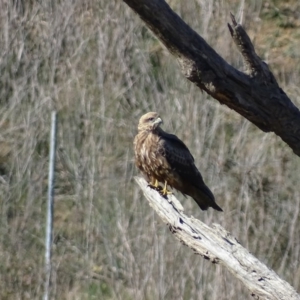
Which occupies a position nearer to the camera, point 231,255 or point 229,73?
point 229,73

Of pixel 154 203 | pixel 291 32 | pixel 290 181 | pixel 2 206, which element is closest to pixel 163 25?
pixel 154 203

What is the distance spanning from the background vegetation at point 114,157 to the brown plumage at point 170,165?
0.79 m

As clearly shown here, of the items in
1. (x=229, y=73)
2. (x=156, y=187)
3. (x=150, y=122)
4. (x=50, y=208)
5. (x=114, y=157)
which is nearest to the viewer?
(x=229, y=73)

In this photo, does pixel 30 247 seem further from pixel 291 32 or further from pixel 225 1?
pixel 291 32

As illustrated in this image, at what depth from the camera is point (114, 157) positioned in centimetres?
774

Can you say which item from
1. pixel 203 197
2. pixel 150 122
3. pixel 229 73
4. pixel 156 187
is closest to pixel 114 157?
pixel 150 122

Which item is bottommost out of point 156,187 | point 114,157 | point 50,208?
point 50,208

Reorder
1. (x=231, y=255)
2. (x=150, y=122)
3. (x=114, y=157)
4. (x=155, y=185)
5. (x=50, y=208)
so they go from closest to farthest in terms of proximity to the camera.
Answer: (x=231, y=255) < (x=155, y=185) < (x=150, y=122) < (x=50, y=208) < (x=114, y=157)

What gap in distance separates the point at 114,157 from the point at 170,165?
1.73 metres

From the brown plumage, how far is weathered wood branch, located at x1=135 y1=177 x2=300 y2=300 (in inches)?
77.5

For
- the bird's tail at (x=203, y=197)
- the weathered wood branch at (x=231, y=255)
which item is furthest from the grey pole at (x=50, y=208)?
the weathered wood branch at (x=231, y=255)

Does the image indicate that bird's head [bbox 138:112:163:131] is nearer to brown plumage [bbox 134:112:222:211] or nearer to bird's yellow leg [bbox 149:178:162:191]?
brown plumage [bbox 134:112:222:211]

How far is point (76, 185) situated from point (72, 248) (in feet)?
1.61

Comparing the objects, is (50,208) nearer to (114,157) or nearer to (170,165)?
(114,157)
